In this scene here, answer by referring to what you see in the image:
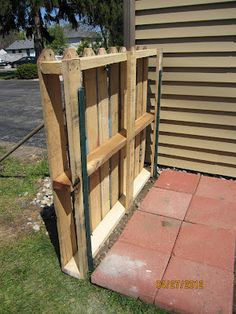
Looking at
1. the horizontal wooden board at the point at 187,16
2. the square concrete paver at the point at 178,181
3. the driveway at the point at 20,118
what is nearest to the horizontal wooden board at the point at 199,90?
the horizontal wooden board at the point at 187,16

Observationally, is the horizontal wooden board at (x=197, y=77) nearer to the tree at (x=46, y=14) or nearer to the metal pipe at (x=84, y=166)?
the metal pipe at (x=84, y=166)

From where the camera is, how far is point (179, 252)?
9.37 feet

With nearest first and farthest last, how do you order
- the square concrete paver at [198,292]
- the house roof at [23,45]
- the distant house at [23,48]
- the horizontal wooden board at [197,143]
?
the square concrete paver at [198,292] < the horizontal wooden board at [197,143] < the distant house at [23,48] < the house roof at [23,45]

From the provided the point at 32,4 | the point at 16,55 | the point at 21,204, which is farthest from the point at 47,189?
the point at 16,55

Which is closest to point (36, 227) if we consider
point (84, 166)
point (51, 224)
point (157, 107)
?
→ point (51, 224)

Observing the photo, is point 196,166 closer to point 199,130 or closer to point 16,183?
point 199,130

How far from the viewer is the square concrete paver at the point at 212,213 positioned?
330cm

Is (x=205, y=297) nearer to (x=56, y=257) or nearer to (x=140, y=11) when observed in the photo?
(x=56, y=257)

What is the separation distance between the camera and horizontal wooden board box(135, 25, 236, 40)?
3.57m

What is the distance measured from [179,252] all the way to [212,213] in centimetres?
85

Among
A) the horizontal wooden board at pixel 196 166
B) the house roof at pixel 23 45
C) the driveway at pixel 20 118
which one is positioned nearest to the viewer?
the horizontal wooden board at pixel 196 166

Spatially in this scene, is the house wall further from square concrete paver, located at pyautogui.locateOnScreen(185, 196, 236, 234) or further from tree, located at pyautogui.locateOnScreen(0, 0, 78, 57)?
tree, located at pyautogui.locateOnScreen(0, 0, 78, 57)

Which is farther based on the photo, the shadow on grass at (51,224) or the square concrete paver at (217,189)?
the square concrete paver at (217,189)

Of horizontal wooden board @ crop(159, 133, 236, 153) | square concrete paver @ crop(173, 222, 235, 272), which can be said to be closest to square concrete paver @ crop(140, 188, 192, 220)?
square concrete paver @ crop(173, 222, 235, 272)
